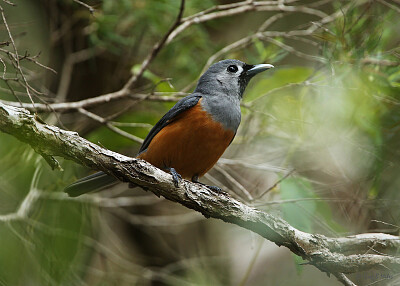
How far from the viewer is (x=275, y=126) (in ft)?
16.0

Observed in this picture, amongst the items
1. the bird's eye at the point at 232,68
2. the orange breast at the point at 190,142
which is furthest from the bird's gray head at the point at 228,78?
the orange breast at the point at 190,142

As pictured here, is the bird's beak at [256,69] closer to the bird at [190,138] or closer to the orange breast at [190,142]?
the bird at [190,138]

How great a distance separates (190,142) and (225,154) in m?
1.67

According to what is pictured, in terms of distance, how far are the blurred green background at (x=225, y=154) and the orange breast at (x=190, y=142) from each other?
475mm

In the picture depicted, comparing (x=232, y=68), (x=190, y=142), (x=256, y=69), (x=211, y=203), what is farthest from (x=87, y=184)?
(x=256, y=69)

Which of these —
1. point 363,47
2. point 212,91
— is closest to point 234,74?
point 212,91

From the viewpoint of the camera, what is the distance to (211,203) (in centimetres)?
296

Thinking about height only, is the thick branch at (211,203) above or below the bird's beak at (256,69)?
below

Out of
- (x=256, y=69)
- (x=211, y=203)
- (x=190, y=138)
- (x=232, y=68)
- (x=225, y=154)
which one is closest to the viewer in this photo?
(x=211, y=203)

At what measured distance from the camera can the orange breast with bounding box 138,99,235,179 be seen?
391cm

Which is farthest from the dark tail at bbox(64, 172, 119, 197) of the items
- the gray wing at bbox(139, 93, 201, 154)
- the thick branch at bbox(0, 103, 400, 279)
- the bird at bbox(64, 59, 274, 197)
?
the thick branch at bbox(0, 103, 400, 279)

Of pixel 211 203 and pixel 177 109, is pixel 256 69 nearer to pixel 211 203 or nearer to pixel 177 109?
pixel 177 109

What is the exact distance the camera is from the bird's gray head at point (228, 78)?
4.45m

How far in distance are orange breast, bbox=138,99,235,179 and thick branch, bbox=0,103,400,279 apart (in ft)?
2.96
